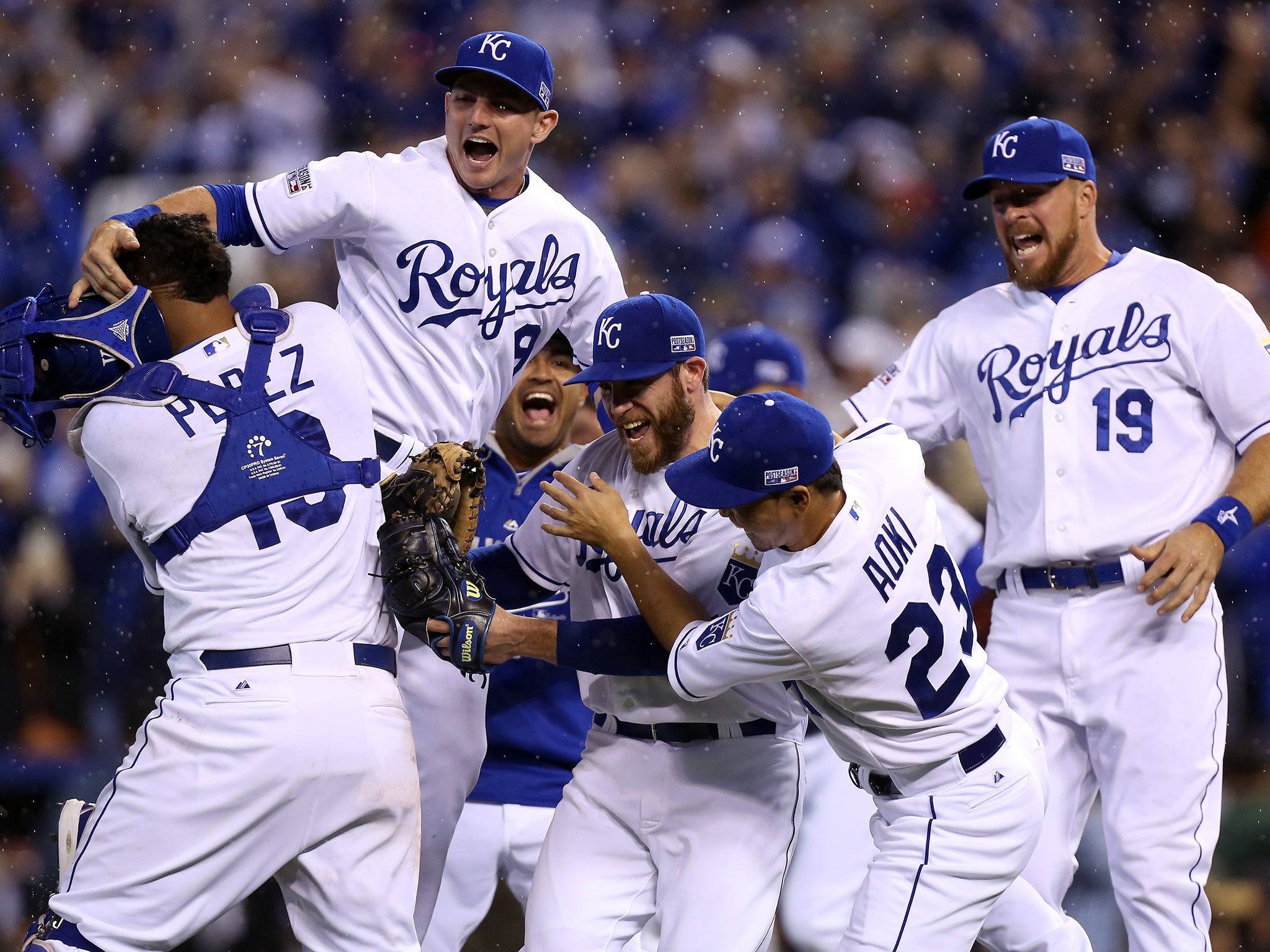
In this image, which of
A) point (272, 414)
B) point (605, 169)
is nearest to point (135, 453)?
point (272, 414)

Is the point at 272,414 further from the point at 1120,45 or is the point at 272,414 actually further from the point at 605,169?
the point at 1120,45

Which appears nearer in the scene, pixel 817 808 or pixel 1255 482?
pixel 1255 482

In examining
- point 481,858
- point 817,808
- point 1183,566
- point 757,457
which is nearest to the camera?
point 757,457

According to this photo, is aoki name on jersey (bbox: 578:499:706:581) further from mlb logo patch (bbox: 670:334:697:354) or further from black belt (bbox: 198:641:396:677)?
black belt (bbox: 198:641:396:677)

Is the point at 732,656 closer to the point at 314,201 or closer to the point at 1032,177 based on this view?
the point at 314,201

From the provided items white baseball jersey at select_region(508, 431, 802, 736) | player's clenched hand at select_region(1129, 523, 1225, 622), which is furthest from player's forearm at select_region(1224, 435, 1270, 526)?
white baseball jersey at select_region(508, 431, 802, 736)

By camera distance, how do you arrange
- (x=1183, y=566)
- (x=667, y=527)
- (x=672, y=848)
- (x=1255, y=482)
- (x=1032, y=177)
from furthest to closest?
(x=1032, y=177)
(x=1255, y=482)
(x=1183, y=566)
(x=667, y=527)
(x=672, y=848)

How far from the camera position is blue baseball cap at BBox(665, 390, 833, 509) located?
2486 mm

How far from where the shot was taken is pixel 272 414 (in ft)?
8.50

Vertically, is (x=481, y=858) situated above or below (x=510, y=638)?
below

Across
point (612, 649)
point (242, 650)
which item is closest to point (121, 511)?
point (242, 650)

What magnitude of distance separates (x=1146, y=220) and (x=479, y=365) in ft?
15.1

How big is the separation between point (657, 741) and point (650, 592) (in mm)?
369

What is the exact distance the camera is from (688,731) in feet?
9.46
